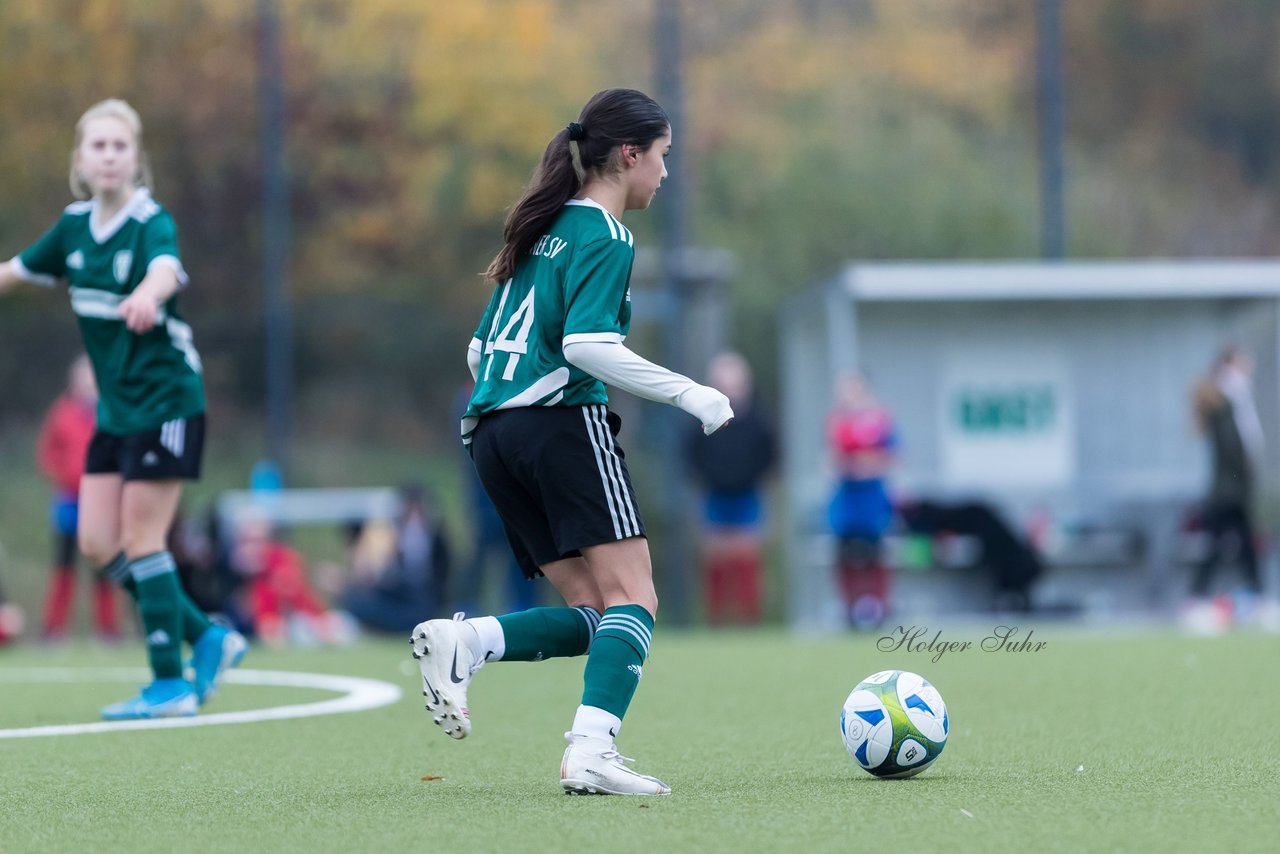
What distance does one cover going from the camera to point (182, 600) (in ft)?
22.5

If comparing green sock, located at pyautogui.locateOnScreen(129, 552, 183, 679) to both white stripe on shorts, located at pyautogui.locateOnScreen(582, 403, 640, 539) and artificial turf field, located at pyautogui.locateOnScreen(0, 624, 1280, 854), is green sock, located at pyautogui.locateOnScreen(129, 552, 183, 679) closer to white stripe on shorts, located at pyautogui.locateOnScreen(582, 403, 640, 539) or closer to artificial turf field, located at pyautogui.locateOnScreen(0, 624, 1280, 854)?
artificial turf field, located at pyautogui.locateOnScreen(0, 624, 1280, 854)

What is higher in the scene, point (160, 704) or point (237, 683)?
point (160, 704)

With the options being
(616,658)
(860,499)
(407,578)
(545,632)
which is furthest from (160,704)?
(407,578)

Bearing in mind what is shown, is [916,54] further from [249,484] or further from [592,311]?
[592,311]

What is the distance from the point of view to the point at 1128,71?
92.5 feet

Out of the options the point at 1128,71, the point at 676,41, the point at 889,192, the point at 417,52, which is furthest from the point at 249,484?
the point at 1128,71

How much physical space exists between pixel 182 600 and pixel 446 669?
2.60 meters

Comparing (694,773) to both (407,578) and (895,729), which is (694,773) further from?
(407,578)

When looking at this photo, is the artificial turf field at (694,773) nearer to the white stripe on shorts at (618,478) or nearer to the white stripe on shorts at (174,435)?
the white stripe on shorts at (618,478)

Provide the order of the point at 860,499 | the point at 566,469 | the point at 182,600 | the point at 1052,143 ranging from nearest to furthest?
the point at 566,469, the point at 182,600, the point at 860,499, the point at 1052,143

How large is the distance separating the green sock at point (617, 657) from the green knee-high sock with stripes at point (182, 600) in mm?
2644

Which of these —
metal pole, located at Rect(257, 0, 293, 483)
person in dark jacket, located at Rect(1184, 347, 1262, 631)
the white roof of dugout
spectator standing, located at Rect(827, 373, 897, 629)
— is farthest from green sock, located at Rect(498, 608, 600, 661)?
metal pole, located at Rect(257, 0, 293, 483)

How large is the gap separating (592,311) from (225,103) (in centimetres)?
1797

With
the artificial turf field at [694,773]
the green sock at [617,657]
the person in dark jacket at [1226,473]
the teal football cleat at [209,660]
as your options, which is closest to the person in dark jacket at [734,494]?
the person in dark jacket at [1226,473]
